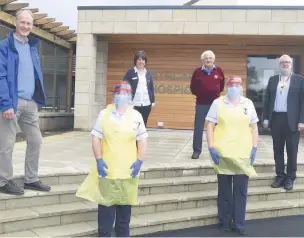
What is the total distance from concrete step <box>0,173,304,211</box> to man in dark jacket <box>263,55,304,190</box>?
0.89 feet

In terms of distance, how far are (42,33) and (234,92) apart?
9307 millimetres

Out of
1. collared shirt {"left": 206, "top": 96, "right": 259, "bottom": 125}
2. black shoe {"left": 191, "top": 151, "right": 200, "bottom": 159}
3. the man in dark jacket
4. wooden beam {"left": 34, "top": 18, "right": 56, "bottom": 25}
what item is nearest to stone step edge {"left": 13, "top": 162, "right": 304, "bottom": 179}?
the man in dark jacket

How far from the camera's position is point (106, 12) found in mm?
11172

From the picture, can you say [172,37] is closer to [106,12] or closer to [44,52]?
[106,12]

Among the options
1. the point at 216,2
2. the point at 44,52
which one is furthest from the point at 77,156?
the point at 216,2

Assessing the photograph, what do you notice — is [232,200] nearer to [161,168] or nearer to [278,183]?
A: [161,168]

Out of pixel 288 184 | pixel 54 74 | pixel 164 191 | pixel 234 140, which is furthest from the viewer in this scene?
pixel 54 74

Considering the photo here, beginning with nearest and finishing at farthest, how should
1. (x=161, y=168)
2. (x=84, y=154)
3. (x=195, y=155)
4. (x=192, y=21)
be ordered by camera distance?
(x=161, y=168)
(x=195, y=155)
(x=84, y=154)
(x=192, y=21)

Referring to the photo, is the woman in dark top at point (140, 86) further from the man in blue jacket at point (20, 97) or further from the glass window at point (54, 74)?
the glass window at point (54, 74)

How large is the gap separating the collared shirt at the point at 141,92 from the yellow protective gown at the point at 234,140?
77.9 inches

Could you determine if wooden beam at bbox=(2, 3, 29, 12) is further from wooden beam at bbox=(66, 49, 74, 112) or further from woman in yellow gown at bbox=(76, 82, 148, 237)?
woman in yellow gown at bbox=(76, 82, 148, 237)

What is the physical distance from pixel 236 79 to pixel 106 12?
7.72 meters

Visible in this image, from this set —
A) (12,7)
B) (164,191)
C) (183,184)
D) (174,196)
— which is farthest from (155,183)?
(12,7)

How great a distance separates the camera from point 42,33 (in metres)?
12.1
